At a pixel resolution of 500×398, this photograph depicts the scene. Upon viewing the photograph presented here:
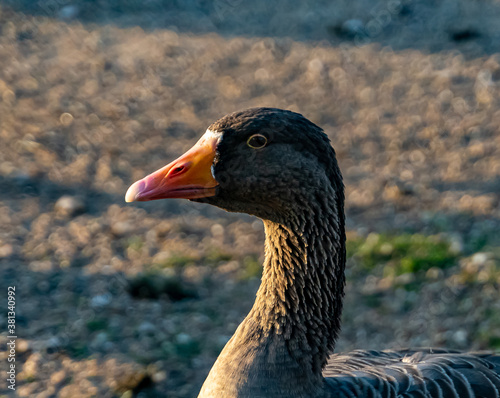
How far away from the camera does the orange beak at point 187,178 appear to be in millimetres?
2790

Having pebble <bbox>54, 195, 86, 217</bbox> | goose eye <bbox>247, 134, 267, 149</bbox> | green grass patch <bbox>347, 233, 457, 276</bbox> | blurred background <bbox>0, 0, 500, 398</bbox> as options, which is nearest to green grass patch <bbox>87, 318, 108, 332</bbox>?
blurred background <bbox>0, 0, 500, 398</bbox>

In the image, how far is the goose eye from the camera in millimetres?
2826

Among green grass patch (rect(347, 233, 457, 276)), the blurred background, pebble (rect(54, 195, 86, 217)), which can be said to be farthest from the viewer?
pebble (rect(54, 195, 86, 217))

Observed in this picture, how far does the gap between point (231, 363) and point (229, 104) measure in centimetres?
504

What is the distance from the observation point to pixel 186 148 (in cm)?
689

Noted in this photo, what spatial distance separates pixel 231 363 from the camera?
9.93 ft

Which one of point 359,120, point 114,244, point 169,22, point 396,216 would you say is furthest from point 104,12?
point 396,216

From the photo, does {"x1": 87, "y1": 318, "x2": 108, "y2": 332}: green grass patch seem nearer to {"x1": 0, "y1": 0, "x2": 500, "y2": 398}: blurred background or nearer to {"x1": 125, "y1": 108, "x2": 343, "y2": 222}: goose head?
{"x1": 0, "y1": 0, "x2": 500, "y2": 398}: blurred background

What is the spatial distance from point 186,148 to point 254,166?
4102 millimetres

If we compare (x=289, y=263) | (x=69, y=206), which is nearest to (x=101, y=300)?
(x=69, y=206)

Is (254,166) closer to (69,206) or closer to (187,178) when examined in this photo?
(187,178)

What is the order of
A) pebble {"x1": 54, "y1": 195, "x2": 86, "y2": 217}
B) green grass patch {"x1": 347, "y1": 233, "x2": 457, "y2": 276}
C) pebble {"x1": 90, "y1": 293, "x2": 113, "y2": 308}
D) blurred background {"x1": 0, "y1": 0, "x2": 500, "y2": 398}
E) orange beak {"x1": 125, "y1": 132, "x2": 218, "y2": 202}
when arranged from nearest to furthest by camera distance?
orange beak {"x1": 125, "y1": 132, "x2": 218, "y2": 202}
blurred background {"x1": 0, "y1": 0, "x2": 500, "y2": 398}
pebble {"x1": 90, "y1": 293, "x2": 113, "y2": 308}
green grass patch {"x1": 347, "y1": 233, "x2": 457, "y2": 276}
pebble {"x1": 54, "y1": 195, "x2": 86, "y2": 217}

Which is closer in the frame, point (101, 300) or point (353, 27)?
point (101, 300)

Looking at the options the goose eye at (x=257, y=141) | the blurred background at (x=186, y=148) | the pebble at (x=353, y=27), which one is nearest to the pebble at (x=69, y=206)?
the blurred background at (x=186, y=148)
